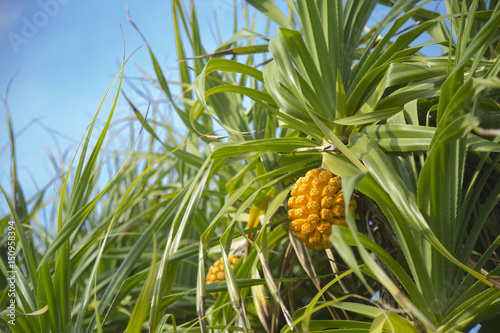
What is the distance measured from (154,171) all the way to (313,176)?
0.82 metres

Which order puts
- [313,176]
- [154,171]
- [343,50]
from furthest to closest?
[154,171], [343,50], [313,176]

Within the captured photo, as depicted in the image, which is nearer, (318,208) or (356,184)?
(356,184)

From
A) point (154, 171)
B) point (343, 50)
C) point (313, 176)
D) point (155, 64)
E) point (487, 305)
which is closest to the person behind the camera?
point (487, 305)

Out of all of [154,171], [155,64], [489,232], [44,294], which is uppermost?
[155,64]

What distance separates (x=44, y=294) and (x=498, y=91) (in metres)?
0.88

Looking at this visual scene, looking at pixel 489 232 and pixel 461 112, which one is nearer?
pixel 461 112

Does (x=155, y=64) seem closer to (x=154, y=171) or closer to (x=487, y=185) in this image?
(x=154, y=171)

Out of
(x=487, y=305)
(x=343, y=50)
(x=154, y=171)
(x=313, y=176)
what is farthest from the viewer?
(x=154, y=171)

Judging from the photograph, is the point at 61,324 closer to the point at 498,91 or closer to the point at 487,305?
the point at 487,305

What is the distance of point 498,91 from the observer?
0.69 m

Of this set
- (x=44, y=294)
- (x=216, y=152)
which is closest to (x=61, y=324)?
(x=44, y=294)

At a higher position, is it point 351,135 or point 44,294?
point 351,135

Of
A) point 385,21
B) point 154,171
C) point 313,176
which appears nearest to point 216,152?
point 313,176

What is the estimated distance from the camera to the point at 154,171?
1345 millimetres
